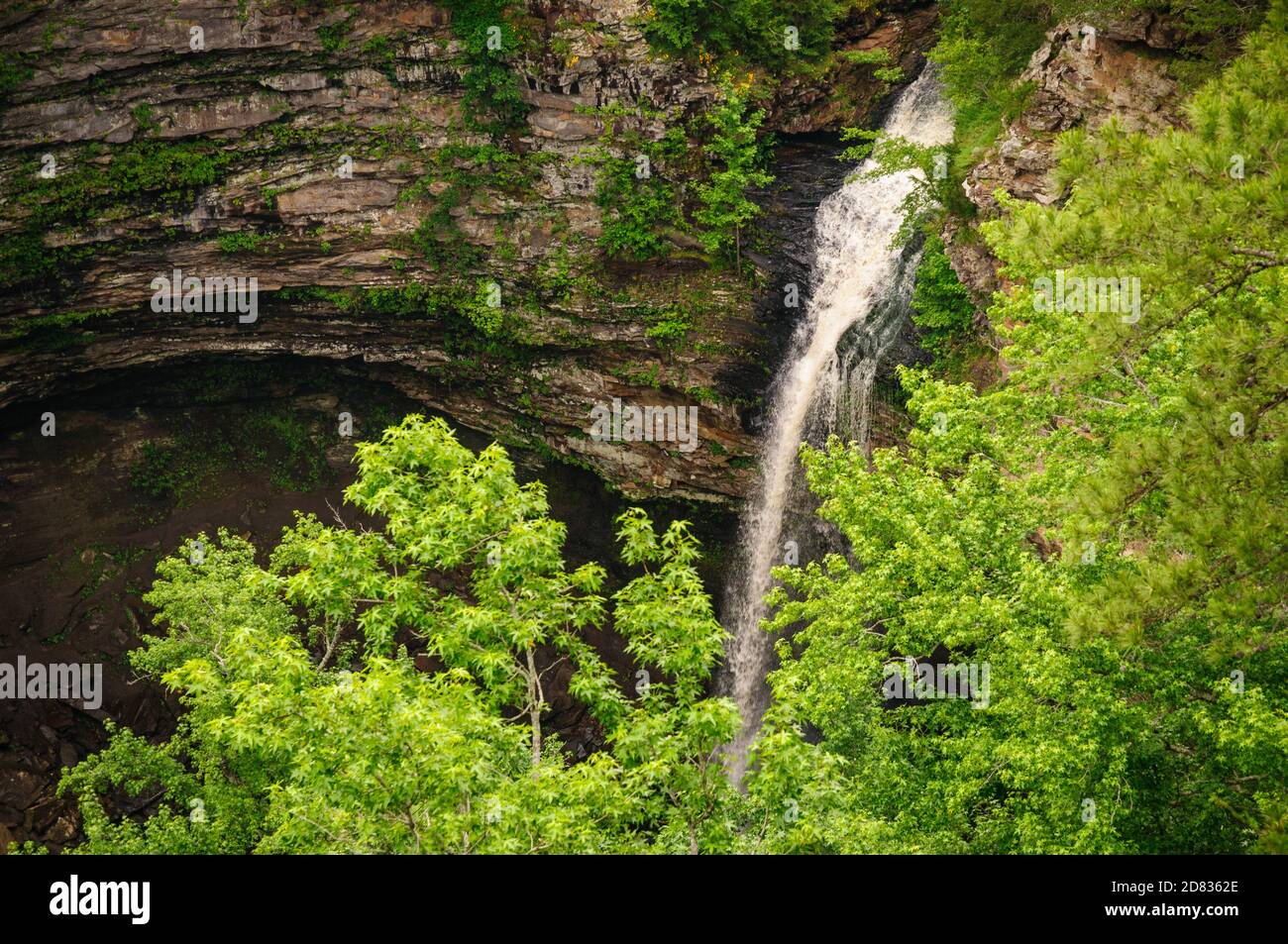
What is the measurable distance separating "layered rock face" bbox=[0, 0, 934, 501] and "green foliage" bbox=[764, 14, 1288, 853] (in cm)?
1070

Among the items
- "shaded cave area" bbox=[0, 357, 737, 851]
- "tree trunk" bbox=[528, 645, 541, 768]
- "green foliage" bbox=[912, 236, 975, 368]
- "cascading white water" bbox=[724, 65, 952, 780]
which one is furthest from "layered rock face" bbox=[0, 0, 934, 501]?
"tree trunk" bbox=[528, 645, 541, 768]

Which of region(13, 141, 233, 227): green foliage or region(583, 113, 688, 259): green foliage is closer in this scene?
region(13, 141, 233, 227): green foliage

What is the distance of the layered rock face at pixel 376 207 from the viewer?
25.7 metres

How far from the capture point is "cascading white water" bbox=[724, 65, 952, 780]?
85.7 feet

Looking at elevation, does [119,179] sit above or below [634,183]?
below

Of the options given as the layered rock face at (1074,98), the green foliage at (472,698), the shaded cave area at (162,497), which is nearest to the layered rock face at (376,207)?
the shaded cave area at (162,497)

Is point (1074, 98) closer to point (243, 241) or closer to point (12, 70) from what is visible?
point (243, 241)

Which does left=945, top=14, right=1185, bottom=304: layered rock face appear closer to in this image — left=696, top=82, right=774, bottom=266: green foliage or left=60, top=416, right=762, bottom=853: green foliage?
left=696, top=82, right=774, bottom=266: green foliage

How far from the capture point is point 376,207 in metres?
27.3

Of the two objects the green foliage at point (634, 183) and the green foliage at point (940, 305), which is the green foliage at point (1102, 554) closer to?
the green foliage at point (940, 305)

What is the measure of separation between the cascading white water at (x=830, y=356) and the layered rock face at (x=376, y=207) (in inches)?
38.9

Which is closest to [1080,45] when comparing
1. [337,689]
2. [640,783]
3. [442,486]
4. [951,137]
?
[951,137]

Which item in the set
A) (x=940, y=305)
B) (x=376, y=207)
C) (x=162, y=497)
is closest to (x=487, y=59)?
(x=376, y=207)

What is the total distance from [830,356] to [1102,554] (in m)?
Result: 13.1
